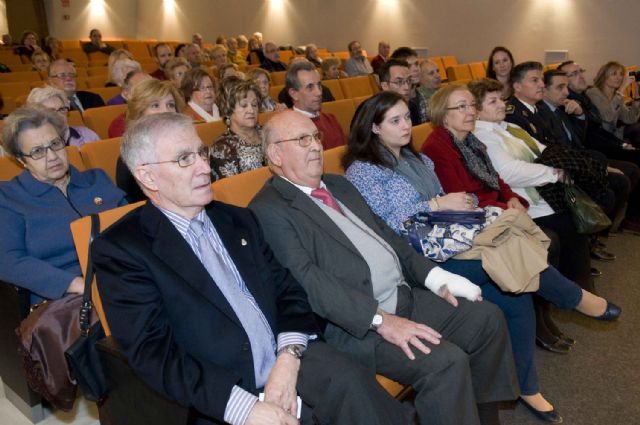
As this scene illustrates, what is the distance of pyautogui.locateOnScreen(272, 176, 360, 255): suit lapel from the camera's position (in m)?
1.98

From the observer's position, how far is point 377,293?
2000 millimetres

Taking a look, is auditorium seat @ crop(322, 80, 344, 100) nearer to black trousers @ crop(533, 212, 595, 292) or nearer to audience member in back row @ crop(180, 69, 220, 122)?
audience member in back row @ crop(180, 69, 220, 122)

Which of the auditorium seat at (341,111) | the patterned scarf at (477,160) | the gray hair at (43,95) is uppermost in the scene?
the gray hair at (43,95)

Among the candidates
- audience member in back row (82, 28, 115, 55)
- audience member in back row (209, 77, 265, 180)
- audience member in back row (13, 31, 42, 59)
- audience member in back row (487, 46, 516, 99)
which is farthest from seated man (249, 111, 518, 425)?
audience member in back row (82, 28, 115, 55)

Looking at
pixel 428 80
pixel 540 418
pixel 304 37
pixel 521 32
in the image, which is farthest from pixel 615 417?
pixel 304 37

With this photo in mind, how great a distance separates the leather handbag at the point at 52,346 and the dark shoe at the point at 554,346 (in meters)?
2.11

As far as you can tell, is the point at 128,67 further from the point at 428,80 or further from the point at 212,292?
the point at 212,292

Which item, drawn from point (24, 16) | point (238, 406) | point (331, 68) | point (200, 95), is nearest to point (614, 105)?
point (331, 68)

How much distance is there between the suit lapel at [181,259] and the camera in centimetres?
154

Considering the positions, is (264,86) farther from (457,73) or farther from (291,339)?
(457,73)

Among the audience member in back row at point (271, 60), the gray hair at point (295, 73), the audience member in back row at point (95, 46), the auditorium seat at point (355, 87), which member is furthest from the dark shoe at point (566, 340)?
the audience member in back row at point (95, 46)

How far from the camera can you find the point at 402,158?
2660 mm

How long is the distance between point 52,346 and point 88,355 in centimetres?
22

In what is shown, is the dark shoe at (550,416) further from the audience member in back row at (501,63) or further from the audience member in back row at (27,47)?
the audience member in back row at (27,47)
